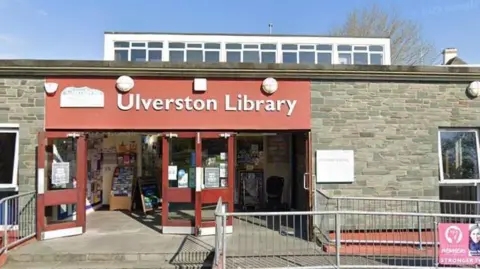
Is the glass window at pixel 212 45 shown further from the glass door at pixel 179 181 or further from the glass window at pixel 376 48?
the glass door at pixel 179 181

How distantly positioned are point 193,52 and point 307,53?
220 inches

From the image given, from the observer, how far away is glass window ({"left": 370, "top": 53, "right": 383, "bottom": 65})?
1901cm

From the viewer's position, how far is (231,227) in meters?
7.77

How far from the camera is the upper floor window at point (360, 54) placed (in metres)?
18.7

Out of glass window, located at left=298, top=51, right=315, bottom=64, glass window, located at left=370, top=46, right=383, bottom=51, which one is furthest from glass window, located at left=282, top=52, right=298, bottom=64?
glass window, located at left=370, top=46, right=383, bottom=51

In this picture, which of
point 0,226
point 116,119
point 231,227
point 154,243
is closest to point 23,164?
point 0,226

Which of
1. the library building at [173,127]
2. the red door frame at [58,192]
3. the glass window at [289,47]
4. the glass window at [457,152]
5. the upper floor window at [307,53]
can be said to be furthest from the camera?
the glass window at [289,47]

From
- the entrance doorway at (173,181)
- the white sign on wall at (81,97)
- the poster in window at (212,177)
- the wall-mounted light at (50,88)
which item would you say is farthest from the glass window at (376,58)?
the wall-mounted light at (50,88)

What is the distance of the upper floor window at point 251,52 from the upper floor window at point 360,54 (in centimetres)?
340

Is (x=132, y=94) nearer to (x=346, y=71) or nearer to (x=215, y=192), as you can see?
(x=215, y=192)

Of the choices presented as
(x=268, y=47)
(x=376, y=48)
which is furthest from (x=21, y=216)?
(x=376, y=48)

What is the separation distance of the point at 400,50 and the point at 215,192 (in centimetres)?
2459

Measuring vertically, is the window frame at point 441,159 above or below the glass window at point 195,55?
below

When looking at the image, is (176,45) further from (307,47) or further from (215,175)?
(215,175)
